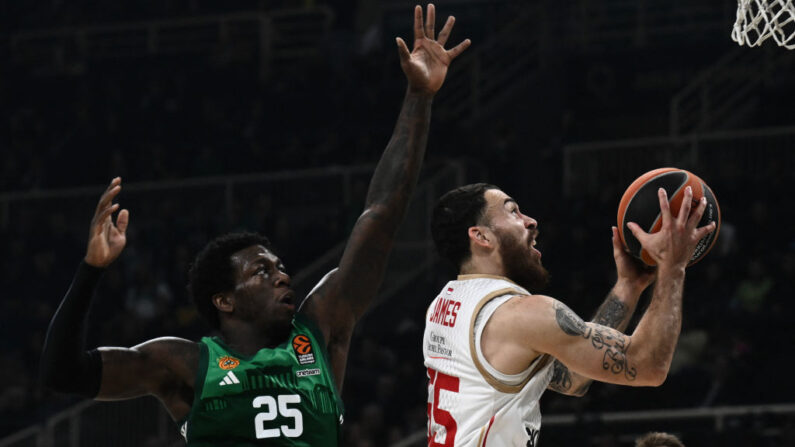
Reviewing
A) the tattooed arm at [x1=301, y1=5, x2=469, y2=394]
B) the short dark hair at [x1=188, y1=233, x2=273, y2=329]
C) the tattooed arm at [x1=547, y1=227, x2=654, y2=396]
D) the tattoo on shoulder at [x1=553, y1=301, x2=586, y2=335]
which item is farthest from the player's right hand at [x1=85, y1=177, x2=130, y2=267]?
the tattooed arm at [x1=547, y1=227, x2=654, y2=396]

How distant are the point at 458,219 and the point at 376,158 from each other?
10.5m

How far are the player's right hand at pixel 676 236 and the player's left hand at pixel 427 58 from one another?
3.89 feet

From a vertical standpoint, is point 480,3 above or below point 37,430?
above

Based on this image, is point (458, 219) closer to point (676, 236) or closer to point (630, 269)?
point (630, 269)

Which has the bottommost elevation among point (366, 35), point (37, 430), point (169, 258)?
point (37, 430)

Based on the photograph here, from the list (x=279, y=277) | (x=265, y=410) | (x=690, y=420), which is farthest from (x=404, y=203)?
(x=690, y=420)

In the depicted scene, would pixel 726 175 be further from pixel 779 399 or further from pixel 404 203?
pixel 404 203

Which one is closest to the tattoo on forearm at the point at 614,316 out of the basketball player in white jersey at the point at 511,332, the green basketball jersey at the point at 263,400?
the basketball player in white jersey at the point at 511,332

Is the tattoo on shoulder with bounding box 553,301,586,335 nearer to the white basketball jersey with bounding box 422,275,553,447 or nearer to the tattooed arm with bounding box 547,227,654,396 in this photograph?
the white basketball jersey with bounding box 422,275,553,447

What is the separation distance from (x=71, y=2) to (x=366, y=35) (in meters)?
5.08

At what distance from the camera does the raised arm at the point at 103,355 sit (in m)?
4.23

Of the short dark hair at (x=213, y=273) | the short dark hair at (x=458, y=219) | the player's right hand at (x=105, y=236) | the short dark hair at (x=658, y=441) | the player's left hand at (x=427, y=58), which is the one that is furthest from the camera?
the short dark hair at (x=658, y=441)

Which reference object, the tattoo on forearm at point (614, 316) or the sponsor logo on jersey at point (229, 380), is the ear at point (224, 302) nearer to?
the sponsor logo on jersey at point (229, 380)

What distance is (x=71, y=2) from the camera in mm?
20312
